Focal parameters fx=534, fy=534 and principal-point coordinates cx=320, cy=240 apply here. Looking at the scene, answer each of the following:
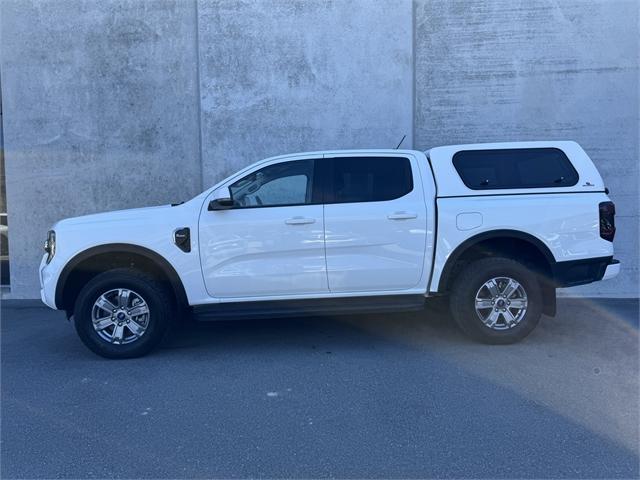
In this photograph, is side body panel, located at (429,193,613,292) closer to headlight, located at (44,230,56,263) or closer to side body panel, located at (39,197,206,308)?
side body panel, located at (39,197,206,308)

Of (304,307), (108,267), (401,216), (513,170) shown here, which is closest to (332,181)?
(401,216)

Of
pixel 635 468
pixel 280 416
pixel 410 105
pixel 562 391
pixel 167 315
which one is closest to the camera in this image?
pixel 635 468

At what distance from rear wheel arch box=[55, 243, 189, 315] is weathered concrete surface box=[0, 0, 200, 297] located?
9.91 ft

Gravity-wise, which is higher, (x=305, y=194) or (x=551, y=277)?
(x=305, y=194)

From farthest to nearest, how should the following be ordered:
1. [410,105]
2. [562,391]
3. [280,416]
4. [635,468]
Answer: [410,105] → [562,391] → [280,416] → [635,468]

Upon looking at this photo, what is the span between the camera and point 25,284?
8.47 meters

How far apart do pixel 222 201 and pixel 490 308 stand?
2891 millimetres

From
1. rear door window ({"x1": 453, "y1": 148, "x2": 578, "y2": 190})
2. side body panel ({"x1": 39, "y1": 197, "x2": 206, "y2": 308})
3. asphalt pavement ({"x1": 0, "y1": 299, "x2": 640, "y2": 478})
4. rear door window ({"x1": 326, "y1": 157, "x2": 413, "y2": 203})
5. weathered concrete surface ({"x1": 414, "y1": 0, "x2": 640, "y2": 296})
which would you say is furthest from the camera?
weathered concrete surface ({"x1": 414, "y1": 0, "x2": 640, "y2": 296})

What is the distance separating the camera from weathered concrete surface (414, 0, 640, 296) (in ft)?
25.8

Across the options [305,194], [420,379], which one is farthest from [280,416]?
[305,194]

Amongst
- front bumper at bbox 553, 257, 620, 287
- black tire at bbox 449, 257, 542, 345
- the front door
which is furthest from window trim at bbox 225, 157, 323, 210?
front bumper at bbox 553, 257, 620, 287

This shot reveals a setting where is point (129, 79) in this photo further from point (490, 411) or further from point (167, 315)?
point (490, 411)

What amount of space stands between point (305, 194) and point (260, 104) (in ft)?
10.6

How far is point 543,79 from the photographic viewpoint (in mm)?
7941
